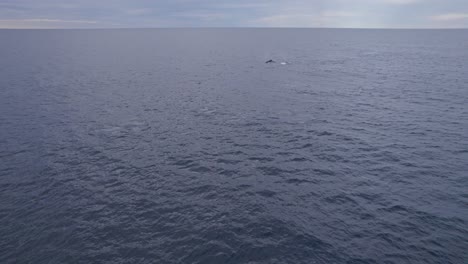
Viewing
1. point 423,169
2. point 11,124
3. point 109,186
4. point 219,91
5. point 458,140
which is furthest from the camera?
point 219,91

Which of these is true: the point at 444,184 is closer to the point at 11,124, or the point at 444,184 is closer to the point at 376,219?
the point at 376,219

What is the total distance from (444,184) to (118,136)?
55452 mm

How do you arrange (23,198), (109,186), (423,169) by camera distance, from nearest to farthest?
(23,198)
(109,186)
(423,169)

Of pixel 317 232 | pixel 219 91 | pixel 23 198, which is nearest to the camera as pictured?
pixel 317 232

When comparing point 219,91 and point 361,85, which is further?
point 361,85

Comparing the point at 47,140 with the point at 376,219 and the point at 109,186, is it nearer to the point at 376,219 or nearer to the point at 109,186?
the point at 109,186

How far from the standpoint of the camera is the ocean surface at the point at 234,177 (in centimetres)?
3106

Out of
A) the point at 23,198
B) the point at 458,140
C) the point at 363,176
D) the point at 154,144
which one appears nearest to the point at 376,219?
the point at 363,176

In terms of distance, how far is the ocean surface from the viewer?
31062mm

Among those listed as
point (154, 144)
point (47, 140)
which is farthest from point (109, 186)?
point (47, 140)

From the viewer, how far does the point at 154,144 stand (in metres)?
56.4

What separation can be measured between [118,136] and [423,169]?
5385cm

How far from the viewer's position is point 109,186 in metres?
42.4

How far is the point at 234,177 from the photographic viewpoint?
148 ft
